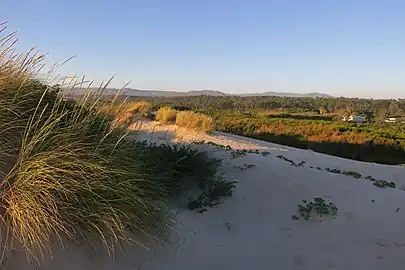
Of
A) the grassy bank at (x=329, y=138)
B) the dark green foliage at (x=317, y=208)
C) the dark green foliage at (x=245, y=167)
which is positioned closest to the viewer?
the dark green foliage at (x=317, y=208)

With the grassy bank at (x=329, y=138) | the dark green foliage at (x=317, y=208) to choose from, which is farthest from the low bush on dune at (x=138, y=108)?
the grassy bank at (x=329, y=138)

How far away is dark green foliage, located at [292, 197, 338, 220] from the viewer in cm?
571

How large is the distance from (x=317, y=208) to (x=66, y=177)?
343 centimetres

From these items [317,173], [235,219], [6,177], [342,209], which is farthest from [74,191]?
[317,173]

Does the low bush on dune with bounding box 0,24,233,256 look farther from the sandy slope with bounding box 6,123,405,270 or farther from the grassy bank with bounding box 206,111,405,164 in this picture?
the grassy bank with bounding box 206,111,405,164

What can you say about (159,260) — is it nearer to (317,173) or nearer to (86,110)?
(86,110)

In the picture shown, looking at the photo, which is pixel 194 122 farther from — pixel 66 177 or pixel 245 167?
pixel 66 177

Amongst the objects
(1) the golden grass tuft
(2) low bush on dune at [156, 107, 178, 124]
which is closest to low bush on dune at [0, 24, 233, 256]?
(1) the golden grass tuft

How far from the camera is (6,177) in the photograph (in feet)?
11.5

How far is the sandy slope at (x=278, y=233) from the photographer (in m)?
4.19

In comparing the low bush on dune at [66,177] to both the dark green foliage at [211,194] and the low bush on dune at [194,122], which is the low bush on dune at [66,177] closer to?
the dark green foliage at [211,194]

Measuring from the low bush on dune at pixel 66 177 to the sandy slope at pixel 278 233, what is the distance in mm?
214

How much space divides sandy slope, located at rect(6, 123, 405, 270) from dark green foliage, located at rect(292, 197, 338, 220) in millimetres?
90

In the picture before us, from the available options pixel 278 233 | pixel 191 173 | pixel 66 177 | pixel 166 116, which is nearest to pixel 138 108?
pixel 191 173
